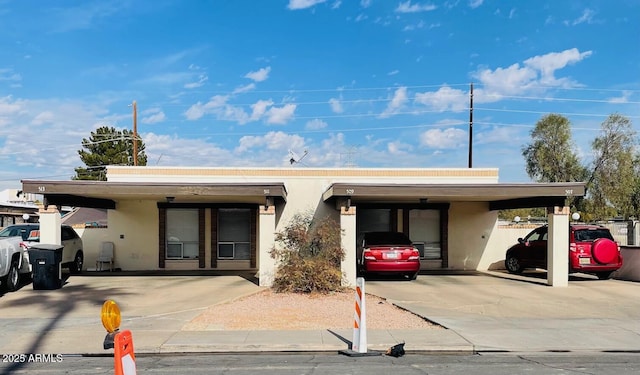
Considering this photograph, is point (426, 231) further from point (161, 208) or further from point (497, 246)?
point (161, 208)

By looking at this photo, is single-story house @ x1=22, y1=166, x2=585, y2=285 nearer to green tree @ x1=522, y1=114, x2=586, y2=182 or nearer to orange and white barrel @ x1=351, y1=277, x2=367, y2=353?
orange and white barrel @ x1=351, y1=277, x2=367, y2=353

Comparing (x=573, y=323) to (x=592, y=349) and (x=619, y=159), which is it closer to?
(x=592, y=349)

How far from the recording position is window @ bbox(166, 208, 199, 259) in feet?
67.3

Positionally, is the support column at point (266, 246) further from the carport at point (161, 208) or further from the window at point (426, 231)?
the window at point (426, 231)

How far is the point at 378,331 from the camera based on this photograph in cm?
982

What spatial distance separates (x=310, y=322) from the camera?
420 inches

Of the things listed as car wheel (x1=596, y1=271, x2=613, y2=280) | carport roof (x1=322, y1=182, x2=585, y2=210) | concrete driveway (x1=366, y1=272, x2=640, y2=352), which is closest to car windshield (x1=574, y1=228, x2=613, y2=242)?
car wheel (x1=596, y1=271, x2=613, y2=280)

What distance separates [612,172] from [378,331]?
36.8m

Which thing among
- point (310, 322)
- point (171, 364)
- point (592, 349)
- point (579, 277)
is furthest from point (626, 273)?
point (171, 364)

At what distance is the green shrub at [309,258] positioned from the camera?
14.1 metres

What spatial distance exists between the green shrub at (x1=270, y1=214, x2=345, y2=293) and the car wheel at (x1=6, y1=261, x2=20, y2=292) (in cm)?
662

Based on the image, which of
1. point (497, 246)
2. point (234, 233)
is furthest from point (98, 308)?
point (497, 246)

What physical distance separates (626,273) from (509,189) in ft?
19.3

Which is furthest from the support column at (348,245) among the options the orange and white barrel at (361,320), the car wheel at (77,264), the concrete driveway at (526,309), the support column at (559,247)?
the car wheel at (77,264)
